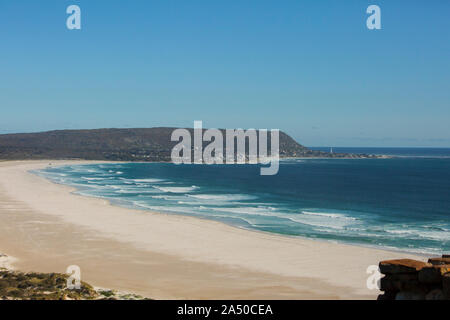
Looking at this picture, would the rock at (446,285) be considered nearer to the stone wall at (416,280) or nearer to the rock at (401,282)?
the stone wall at (416,280)

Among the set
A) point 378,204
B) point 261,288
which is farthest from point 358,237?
point 378,204

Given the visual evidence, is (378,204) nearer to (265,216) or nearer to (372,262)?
(265,216)

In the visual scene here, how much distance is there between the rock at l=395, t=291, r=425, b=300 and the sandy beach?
6816mm

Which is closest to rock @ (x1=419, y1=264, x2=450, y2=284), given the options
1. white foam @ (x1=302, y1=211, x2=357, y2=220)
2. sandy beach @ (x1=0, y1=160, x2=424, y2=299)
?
sandy beach @ (x1=0, y1=160, x2=424, y2=299)

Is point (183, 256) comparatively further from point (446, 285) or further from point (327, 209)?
point (327, 209)

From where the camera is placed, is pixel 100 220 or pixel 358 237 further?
pixel 100 220

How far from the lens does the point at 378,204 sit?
4912 centimetres

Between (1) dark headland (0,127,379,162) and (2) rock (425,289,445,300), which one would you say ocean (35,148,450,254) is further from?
(1) dark headland (0,127,379,162)

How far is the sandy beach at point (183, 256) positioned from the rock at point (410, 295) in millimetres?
6816

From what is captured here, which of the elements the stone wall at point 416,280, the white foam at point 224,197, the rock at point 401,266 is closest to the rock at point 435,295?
the stone wall at point 416,280

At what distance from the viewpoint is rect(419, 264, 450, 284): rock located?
10055 millimetres
